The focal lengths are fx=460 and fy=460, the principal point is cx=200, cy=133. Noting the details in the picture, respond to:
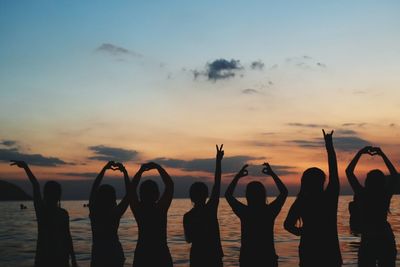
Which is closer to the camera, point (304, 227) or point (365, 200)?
point (304, 227)

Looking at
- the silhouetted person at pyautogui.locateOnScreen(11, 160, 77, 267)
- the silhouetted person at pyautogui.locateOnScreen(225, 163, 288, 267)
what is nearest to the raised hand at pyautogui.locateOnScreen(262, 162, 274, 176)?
the silhouetted person at pyautogui.locateOnScreen(225, 163, 288, 267)

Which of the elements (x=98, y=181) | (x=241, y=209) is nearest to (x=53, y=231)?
(x=98, y=181)

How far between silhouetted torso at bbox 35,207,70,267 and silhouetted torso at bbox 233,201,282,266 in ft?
8.65

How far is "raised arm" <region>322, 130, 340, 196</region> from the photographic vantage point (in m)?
6.07

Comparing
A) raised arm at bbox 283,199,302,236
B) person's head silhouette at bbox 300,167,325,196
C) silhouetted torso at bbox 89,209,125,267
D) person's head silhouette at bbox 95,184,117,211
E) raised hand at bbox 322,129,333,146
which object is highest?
raised hand at bbox 322,129,333,146

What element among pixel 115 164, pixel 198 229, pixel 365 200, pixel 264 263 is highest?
pixel 115 164

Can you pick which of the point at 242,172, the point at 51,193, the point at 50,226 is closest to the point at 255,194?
the point at 242,172

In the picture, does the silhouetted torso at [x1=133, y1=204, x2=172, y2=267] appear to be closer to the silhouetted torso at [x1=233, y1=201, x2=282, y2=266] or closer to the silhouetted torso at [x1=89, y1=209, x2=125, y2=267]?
the silhouetted torso at [x1=89, y1=209, x2=125, y2=267]

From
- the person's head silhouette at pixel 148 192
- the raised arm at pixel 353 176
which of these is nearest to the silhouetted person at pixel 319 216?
the raised arm at pixel 353 176

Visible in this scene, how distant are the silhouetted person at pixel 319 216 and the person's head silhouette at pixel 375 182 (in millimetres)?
883

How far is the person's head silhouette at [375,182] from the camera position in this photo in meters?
6.70

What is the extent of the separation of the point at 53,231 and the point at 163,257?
5.64 ft

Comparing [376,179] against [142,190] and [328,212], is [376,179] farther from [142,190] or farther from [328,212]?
[142,190]

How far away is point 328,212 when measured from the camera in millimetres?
6094
